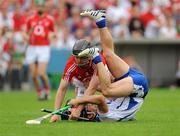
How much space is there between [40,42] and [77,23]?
18.4 ft

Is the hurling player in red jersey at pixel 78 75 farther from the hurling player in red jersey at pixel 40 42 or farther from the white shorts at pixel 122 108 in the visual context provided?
the hurling player in red jersey at pixel 40 42

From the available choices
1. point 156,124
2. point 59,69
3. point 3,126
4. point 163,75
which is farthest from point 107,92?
point 163,75

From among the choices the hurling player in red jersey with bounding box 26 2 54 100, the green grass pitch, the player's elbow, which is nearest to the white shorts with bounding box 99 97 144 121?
the green grass pitch

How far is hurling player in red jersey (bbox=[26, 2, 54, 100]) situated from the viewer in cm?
1886

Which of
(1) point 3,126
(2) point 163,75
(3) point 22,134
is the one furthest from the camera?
(2) point 163,75

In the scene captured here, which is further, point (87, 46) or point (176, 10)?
point (176, 10)

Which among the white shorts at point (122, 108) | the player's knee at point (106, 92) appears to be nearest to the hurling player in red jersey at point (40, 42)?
the white shorts at point (122, 108)

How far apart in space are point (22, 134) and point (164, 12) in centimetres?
1717

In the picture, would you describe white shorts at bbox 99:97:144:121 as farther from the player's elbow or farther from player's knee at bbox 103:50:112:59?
player's knee at bbox 103:50:112:59

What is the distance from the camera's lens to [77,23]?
24734mm

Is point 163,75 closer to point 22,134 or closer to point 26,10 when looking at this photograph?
point 26,10

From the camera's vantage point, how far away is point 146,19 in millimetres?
25219

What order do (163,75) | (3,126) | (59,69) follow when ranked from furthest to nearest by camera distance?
(163,75)
(59,69)
(3,126)

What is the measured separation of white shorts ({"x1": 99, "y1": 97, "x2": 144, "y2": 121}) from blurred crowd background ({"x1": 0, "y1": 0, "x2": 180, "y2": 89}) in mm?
11631
